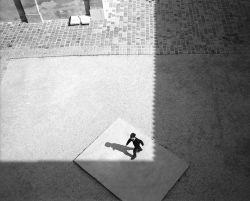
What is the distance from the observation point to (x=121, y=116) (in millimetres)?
9875

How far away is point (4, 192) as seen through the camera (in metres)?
8.41

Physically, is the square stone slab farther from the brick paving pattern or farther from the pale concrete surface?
the brick paving pattern

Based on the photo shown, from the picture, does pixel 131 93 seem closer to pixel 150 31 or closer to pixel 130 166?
pixel 130 166

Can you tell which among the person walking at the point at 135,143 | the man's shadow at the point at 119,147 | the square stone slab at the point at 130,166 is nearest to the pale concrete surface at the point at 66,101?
the square stone slab at the point at 130,166

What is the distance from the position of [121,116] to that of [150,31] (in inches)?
176

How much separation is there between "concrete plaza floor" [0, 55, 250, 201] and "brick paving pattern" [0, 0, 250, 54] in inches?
24.4

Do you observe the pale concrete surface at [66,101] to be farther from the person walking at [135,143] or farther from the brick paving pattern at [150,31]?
the person walking at [135,143]

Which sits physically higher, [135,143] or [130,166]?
[135,143]

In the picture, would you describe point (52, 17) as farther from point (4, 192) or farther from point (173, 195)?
point (173, 195)

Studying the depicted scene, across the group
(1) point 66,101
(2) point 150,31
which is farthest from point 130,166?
(2) point 150,31

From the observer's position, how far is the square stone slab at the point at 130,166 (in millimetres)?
8117

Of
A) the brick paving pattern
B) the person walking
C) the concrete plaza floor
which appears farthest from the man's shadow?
the brick paving pattern

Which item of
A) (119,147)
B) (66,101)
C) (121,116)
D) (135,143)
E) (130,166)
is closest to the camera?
(135,143)

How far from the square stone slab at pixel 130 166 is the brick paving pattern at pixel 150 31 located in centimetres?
414
